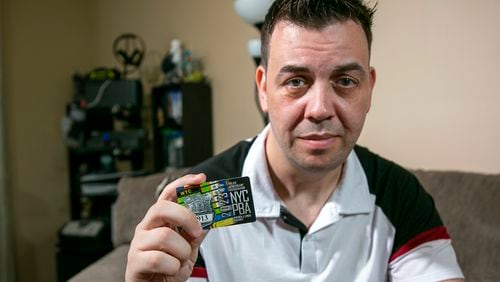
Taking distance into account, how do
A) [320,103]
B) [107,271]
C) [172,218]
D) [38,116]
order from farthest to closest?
[38,116]
[107,271]
[320,103]
[172,218]

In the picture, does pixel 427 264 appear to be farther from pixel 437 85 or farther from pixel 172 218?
pixel 437 85

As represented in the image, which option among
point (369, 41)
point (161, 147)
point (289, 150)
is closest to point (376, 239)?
point (289, 150)

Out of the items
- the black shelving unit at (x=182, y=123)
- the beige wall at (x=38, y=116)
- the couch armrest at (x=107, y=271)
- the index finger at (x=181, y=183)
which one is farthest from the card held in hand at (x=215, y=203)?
the beige wall at (x=38, y=116)

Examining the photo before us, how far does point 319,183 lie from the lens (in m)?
0.94

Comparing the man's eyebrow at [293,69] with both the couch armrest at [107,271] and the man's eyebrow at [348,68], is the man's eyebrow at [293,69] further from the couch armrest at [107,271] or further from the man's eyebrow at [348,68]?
the couch armrest at [107,271]

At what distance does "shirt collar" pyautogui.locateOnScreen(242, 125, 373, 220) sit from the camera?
896mm

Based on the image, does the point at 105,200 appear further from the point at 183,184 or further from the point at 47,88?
the point at 183,184

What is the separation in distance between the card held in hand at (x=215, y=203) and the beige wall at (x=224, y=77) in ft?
3.95

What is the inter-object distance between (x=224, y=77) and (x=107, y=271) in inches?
56.1

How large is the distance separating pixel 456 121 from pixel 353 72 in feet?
3.12

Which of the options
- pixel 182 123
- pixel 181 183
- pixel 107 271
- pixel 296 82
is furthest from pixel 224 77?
pixel 181 183

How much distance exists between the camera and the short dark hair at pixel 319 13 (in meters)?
0.80

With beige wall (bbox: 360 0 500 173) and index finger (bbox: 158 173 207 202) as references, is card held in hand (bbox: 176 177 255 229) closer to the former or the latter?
index finger (bbox: 158 173 207 202)

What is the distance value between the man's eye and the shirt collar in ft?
0.67
